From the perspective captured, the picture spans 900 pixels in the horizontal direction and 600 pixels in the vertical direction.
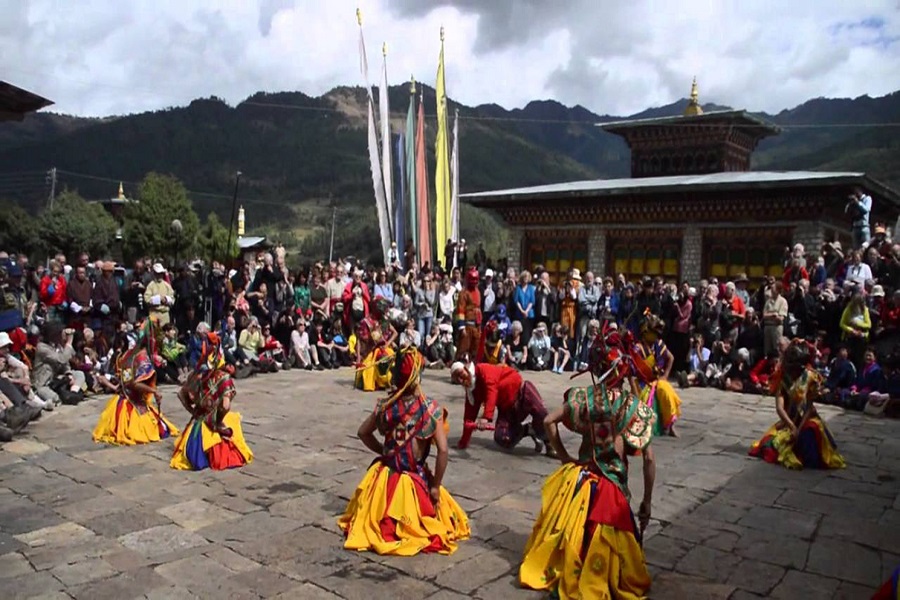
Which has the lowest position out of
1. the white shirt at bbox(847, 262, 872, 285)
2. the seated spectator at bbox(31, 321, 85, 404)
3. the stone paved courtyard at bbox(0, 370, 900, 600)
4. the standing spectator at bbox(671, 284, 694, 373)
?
the stone paved courtyard at bbox(0, 370, 900, 600)

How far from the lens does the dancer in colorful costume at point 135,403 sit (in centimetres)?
817

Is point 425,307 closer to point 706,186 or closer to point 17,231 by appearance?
point 706,186

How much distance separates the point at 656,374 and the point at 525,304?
→ 6766 millimetres

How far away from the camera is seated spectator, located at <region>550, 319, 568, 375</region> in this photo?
14.6 m

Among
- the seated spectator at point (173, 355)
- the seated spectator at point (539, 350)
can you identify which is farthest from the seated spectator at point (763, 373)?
the seated spectator at point (173, 355)

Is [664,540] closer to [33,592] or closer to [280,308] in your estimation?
[33,592]

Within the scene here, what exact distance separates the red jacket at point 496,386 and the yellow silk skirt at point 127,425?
3.82 m

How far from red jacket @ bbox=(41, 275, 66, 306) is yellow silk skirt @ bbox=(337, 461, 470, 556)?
9.78 meters

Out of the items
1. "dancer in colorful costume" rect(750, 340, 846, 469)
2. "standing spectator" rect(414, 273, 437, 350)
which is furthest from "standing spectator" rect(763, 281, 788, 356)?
"standing spectator" rect(414, 273, 437, 350)

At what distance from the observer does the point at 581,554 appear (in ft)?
13.7

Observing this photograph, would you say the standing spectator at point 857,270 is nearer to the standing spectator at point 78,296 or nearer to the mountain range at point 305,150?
the standing spectator at point 78,296

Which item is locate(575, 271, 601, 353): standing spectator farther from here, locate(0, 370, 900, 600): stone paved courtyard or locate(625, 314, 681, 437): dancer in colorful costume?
locate(625, 314, 681, 437): dancer in colorful costume

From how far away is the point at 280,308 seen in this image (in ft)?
49.0

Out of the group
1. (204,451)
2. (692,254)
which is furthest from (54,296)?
(692,254)
